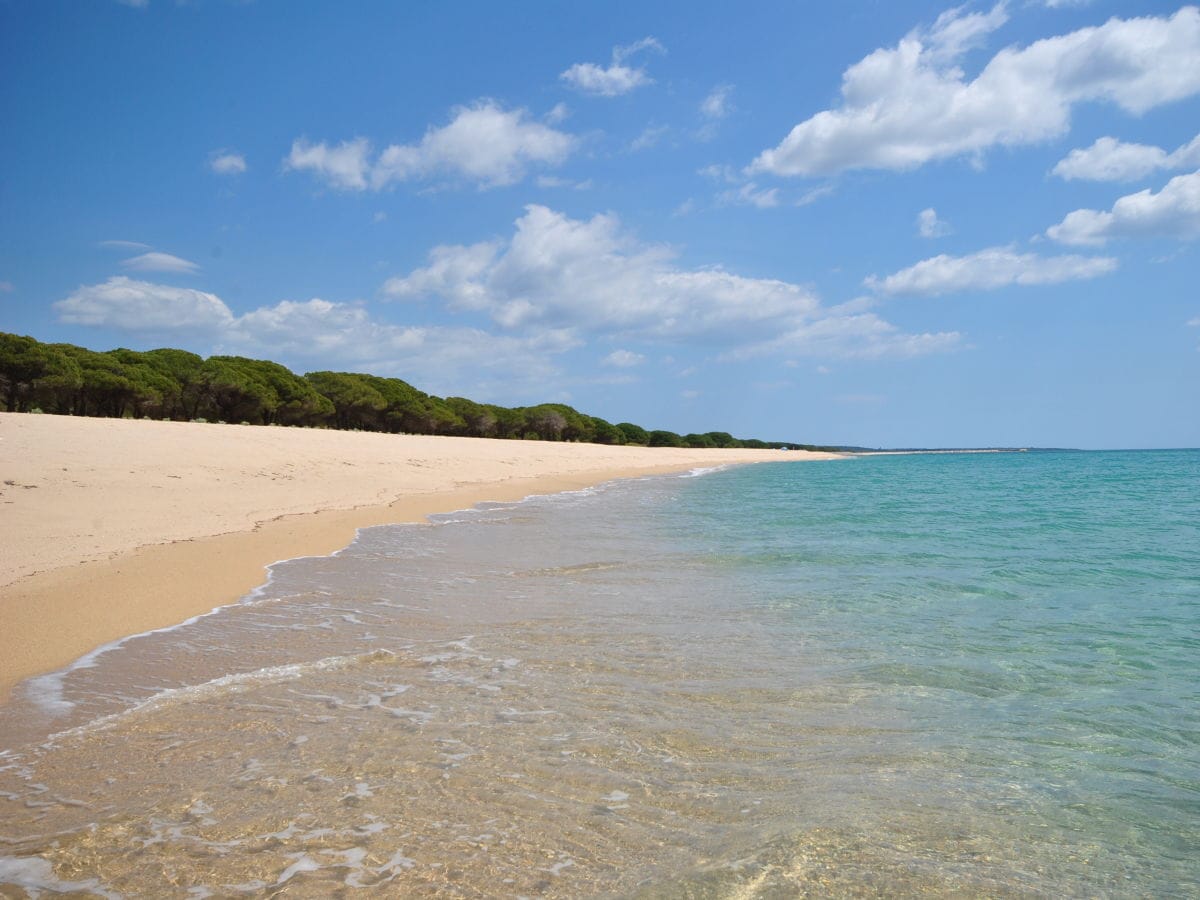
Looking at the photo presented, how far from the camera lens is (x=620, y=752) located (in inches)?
160

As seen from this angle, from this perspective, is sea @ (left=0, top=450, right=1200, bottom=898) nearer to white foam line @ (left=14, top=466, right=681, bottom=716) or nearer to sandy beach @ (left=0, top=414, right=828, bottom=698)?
white foam line @ (left=14, top=466, right=681, bottom=716)

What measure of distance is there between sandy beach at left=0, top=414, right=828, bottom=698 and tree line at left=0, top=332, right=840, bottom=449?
18445mm

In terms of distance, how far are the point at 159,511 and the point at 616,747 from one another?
447 inches

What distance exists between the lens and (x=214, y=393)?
4819 centimetres

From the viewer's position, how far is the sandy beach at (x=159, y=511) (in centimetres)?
Result: 687

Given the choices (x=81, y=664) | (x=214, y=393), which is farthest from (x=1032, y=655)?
(x=214, y=393)

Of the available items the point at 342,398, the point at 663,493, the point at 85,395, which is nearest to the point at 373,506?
the point at 663,493

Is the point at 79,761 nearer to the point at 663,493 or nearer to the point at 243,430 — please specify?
the point at 663,493

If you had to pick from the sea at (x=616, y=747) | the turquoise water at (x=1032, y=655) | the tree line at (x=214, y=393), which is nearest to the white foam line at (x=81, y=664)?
the sea at (x=616, y=747)

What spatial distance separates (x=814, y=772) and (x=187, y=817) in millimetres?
3002

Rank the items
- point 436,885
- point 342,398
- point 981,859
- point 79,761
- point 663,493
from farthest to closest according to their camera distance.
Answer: point 342,398 → point 663,493 → point 79,761 → point 981,859 → point 436,885

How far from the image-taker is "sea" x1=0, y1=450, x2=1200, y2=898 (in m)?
2.96

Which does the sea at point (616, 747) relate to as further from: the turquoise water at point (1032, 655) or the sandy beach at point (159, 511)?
the sandy beach at point (159, 511)

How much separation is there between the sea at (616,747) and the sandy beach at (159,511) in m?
0.74
